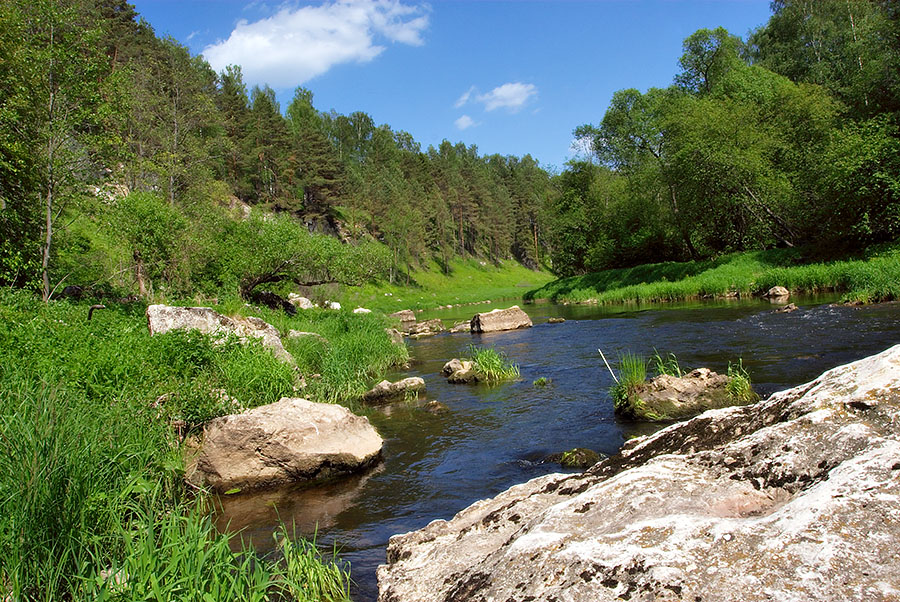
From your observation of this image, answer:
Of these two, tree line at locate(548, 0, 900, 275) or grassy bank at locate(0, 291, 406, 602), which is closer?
grassy bank at locate(0, 291, 406, 602)

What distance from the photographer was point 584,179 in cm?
7294

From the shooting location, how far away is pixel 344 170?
8812cm

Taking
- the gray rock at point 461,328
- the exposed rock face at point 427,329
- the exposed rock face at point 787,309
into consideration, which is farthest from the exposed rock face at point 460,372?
the exposed rock face at point 787,309

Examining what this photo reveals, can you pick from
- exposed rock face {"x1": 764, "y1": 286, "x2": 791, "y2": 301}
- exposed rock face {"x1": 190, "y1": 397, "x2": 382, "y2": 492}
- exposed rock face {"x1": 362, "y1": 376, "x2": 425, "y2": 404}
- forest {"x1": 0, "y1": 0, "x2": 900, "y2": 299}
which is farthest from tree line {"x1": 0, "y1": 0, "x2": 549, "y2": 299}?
exposed rock face {"x1": 764, "y1": 286, "x2": 791, "y2": 301}

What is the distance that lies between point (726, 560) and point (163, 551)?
471cm

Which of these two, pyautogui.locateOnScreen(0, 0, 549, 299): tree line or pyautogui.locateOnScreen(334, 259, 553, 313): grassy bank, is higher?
pyautogui.locateOnScreen(0, 0, 549, 299): tree line

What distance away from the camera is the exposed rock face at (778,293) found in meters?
32.2

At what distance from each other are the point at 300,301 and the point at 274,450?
94.5 ft

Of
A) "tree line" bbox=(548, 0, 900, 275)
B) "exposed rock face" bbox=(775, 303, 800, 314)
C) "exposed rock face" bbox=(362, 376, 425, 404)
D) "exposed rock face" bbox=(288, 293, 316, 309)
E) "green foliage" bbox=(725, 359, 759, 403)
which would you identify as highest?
"tree line" bbox=(548, 0, 900, 275)

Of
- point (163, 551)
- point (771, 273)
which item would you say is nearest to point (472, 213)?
point (771, 273)

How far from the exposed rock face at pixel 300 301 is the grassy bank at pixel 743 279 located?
2581 cm

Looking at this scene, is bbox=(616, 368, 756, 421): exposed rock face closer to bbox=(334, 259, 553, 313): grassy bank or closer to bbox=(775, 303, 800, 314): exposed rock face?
bbox=(775, 303, 800, 314): exposed rock face

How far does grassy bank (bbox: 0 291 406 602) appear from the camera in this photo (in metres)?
4.39

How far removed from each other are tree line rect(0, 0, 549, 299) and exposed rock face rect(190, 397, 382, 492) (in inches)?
474
